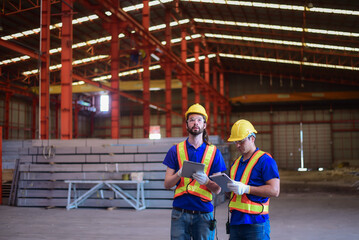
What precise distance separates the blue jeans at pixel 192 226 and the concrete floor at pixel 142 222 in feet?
12.1

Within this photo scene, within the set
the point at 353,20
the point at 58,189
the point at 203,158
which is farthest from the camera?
the point at 353,20

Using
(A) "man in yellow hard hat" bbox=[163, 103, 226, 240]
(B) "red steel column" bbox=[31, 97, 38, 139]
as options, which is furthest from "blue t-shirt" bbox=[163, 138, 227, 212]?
(B) "red steel column" bbox=[31, 97, 38, 139]

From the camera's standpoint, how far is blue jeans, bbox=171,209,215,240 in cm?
312

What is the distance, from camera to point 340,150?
34.0 meters

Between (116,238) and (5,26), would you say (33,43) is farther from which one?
(116,238)

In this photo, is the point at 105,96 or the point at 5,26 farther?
the point at 105,96

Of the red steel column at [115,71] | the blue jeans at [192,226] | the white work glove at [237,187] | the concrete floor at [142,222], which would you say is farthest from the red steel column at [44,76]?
the white work glove at [237,187]

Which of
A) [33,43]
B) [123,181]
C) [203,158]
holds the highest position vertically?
[33,43]

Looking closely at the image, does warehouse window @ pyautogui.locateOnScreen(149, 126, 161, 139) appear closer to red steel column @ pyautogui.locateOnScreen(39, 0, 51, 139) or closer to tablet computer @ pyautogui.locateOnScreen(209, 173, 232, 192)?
red steel column @ pyautogui.locateOnScreen(39, 0, 51, 139)

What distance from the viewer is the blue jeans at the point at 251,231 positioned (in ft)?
9.84

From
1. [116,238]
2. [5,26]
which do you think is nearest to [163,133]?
[5,26]

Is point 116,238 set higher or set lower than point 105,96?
lower

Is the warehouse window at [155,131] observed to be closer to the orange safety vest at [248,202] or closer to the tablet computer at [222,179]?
the orange safety vest at [248,202]

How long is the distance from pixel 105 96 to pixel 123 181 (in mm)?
22452
